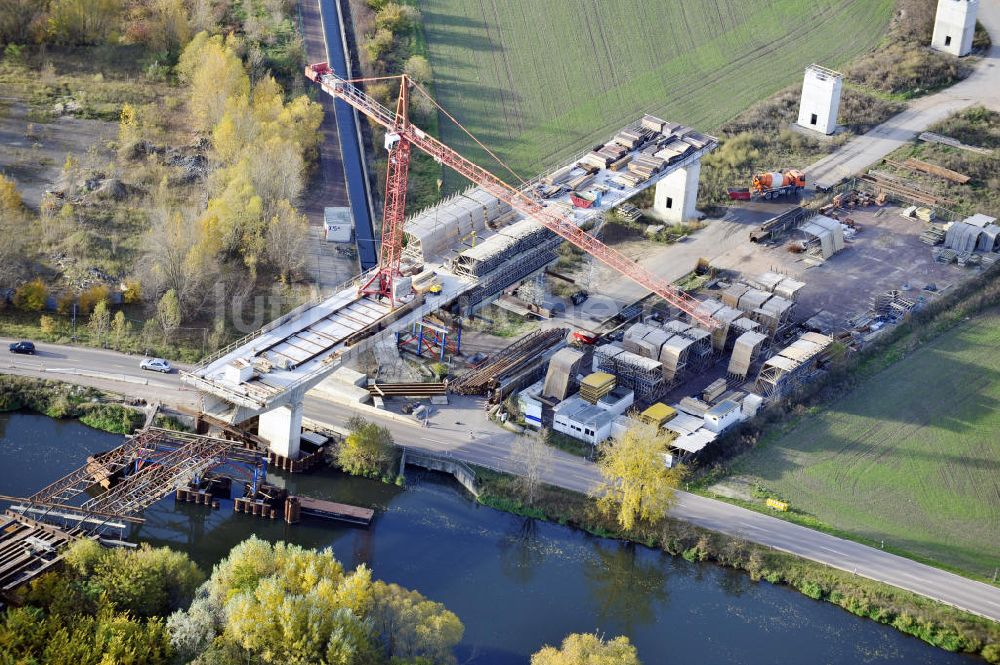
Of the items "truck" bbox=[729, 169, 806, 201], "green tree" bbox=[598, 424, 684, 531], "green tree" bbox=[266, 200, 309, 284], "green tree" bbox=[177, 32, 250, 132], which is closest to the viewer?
"green tree" bbox=[598, 424, 684, 531]

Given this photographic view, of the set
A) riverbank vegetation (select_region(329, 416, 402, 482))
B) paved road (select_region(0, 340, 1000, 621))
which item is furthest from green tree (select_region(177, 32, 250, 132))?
riverbank vegetation (select_region(329, 416, 402, 482))

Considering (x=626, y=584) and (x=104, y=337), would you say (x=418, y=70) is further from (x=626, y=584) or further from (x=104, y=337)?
(x=626, y=584)

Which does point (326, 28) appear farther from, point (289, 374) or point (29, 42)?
point (289, 374)

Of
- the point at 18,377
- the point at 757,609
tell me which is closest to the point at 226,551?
the point at 18,377

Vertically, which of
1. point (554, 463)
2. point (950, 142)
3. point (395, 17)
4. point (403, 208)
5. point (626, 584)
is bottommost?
point (626, 584)

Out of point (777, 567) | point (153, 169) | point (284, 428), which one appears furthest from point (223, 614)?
point (153, 169)

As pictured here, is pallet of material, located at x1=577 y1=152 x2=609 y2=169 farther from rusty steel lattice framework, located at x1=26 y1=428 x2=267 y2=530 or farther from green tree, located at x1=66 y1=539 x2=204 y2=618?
green tree, located at x1=66 y1=539 x2=204 y2=618

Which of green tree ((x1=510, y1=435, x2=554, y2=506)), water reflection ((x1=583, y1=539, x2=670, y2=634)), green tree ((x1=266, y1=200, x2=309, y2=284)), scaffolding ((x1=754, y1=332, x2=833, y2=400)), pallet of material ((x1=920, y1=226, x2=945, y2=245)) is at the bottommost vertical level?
water reflection ((x1=583, y1=539, x2=670, y2=634))
